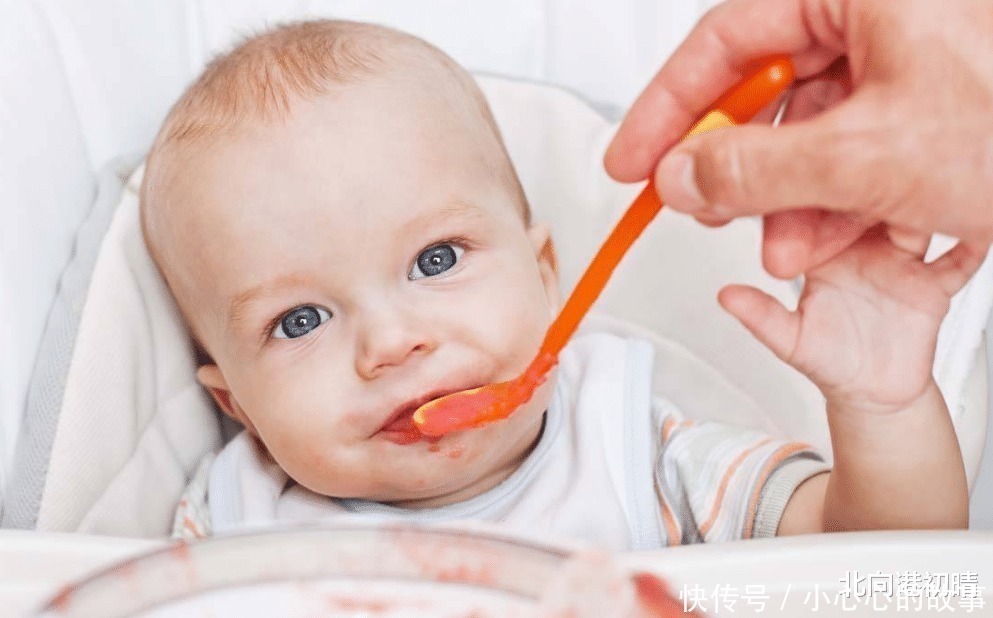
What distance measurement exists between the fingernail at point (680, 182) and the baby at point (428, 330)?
0.14m

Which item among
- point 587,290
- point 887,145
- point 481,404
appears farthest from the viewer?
point 481,404

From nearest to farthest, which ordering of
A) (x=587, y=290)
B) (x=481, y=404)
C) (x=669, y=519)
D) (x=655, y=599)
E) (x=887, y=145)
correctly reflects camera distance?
(x=655, y=599)
(x=887, y=145)
(x=587, y=290)
(x=481, y=404)
(x=669, y=519)

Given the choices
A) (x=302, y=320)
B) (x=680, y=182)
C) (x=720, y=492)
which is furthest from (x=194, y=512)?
(x=680, y=182)

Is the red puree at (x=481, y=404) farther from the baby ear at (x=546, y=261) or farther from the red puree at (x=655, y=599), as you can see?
the red puree at (x=655, y=599)

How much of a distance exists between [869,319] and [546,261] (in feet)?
1.15

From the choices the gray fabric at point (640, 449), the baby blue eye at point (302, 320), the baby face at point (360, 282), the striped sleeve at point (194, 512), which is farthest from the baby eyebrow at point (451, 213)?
the striped sleeve at point (194, 512)

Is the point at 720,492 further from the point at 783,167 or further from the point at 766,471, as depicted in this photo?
the point at 783,167

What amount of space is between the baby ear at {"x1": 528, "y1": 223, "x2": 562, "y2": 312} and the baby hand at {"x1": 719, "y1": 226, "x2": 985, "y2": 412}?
0.87 ft

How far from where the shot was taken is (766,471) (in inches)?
34.6

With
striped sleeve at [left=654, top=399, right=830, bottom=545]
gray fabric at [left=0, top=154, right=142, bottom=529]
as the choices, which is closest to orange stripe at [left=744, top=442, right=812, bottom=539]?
striped sleeve at [left=654, top=399, right=830, bottom=545]

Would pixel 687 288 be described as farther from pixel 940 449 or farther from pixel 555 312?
pixel 940 449

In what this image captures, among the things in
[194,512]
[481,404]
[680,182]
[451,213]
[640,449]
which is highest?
[680,182]

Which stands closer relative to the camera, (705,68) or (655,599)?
(655,599)

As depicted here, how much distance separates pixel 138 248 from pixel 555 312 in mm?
391
